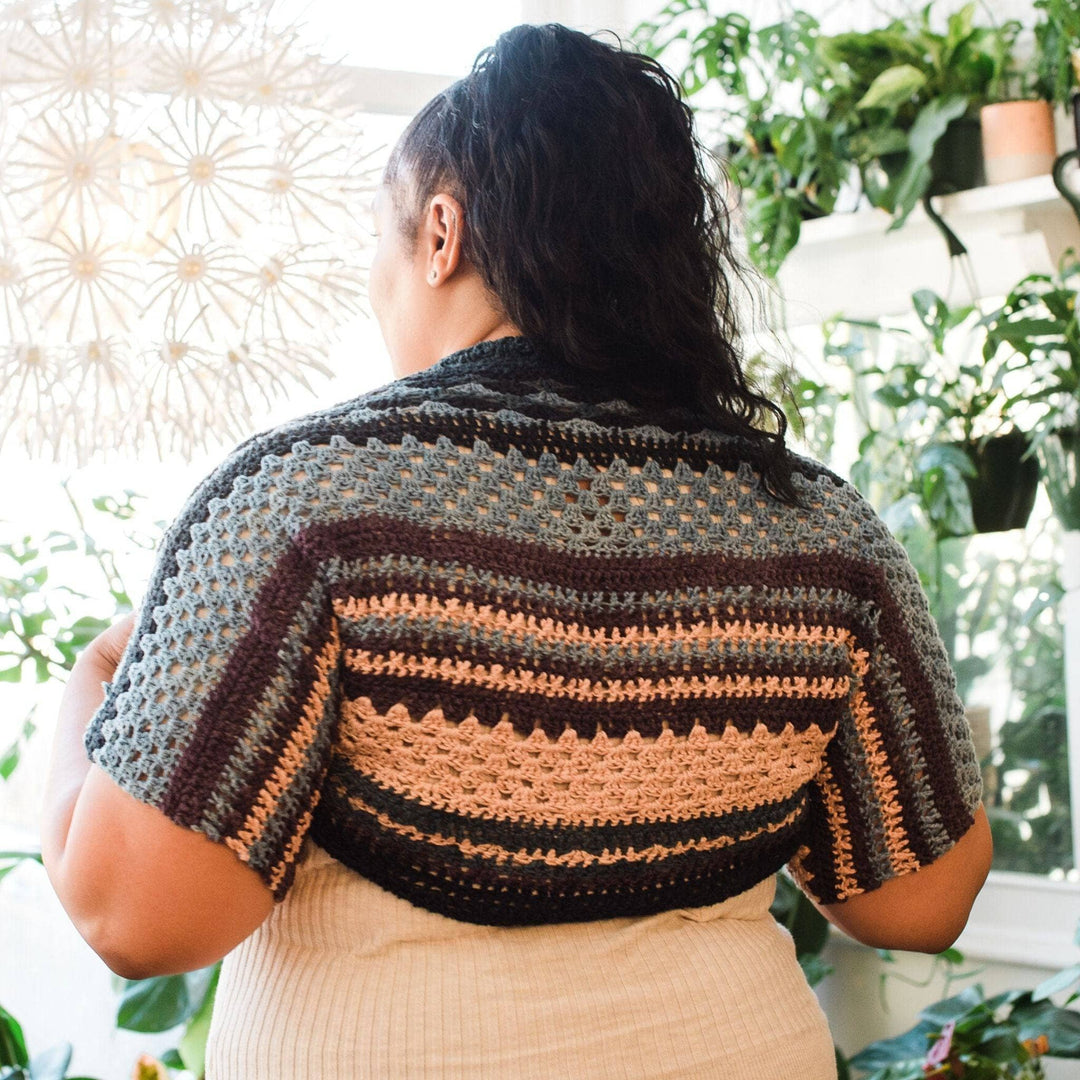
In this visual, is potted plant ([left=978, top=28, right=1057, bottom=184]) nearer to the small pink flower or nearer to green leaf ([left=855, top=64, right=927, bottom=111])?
green leaf ([left=855, top=64, right=927, bottom=111])

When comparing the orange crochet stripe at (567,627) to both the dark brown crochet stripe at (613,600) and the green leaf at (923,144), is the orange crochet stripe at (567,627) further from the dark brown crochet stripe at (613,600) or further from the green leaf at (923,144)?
the green leaf at (923,144)

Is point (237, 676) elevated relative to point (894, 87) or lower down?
lower down

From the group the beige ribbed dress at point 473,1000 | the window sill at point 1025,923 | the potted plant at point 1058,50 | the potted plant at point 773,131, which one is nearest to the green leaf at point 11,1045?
the beige ribbed dress at point 473,1000

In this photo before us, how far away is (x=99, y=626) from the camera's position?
1684 mm

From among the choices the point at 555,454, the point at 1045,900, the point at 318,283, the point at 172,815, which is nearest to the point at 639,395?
the point at 555,454

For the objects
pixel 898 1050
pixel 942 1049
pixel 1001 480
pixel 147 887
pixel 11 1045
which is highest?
pixel 147 887

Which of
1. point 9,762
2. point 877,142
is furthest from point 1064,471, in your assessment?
point 9,762

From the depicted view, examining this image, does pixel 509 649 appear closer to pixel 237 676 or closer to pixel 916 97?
pixel 237 676

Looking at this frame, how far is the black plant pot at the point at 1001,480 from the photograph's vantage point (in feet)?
6.03

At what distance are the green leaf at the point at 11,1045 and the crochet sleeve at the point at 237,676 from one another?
100 cm

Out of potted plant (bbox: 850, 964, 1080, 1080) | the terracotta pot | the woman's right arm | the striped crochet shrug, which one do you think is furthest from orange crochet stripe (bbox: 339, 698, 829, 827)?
the terracotta pot

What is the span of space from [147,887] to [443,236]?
0.48 m

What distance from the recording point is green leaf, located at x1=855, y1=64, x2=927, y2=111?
1881 millimetres

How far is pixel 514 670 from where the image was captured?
2.56 feet
